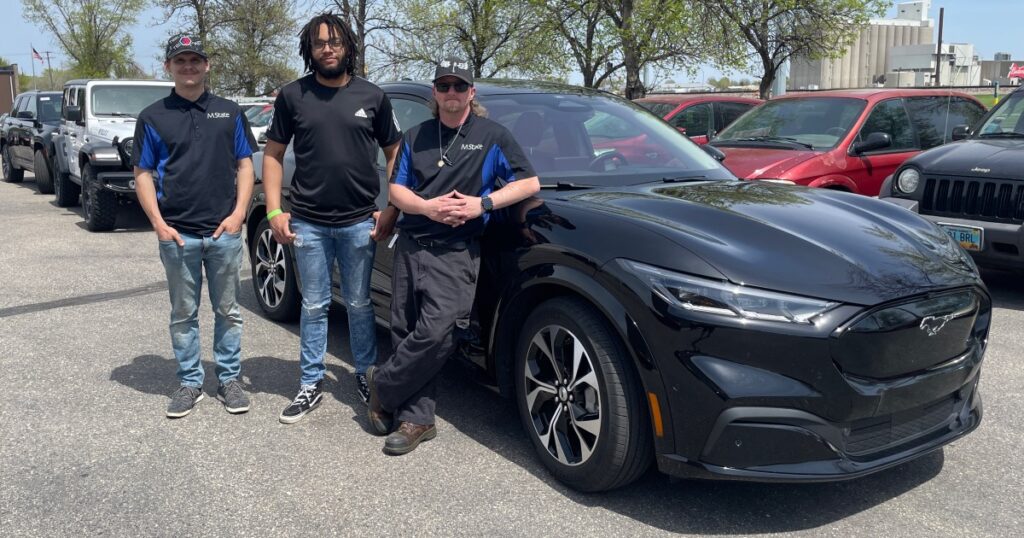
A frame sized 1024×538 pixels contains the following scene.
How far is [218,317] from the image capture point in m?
4.58

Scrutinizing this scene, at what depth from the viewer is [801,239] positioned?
127 inches

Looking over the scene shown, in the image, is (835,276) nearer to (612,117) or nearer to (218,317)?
(612,117)

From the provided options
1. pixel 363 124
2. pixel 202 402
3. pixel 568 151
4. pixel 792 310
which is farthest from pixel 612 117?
pixel 202 402

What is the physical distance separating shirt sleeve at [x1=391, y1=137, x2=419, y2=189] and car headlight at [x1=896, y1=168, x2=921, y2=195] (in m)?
4.72

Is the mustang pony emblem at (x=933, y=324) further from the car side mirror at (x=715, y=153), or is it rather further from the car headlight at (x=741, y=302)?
the car side mirror at (x=715, y=153)

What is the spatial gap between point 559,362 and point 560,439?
1.05ft

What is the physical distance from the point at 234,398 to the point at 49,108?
13.1m

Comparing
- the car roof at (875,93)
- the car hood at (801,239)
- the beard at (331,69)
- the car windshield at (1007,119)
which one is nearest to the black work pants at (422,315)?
the car hood at (801,239)

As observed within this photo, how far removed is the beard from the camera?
3994 mm

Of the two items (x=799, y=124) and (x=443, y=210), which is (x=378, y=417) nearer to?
(x=443, y=210)

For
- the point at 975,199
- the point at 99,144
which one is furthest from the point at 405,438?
the point at 99,144

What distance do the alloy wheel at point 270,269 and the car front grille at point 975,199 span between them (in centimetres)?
481

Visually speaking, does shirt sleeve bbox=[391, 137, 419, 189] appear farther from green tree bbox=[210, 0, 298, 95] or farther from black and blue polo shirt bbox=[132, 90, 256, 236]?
green tree bbox=[210, 0, 298, 95]

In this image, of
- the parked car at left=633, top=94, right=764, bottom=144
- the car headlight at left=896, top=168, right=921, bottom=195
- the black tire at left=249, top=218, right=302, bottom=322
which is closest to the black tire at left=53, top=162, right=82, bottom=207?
the black tire at left=249, top=218, right=302, bottom=322
